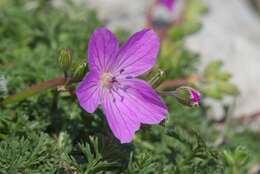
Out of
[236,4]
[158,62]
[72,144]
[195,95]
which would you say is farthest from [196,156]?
[236,4]

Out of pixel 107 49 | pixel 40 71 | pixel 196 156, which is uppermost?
pixel 107 49

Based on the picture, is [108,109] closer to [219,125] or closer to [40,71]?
[40,71]

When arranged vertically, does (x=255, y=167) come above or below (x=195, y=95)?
below

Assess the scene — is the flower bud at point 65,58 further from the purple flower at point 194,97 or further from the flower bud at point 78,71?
the purple flower at point 194,97

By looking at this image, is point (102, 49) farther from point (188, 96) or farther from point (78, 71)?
point (188, 96)

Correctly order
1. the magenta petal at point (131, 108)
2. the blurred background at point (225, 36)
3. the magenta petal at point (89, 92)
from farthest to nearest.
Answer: the blurred background at point (225, 36)
the magenta petal at point (131, 108)
the magenta petal at point (89, 92)

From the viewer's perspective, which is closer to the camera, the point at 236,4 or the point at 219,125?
the point at 219,125

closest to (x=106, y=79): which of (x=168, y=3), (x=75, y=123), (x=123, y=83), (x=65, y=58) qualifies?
(x=123, y=83)

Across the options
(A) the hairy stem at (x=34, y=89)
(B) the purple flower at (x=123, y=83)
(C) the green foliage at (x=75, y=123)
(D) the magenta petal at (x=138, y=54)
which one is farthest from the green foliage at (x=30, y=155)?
(D) the magenta petal at (x=138, y=54)
